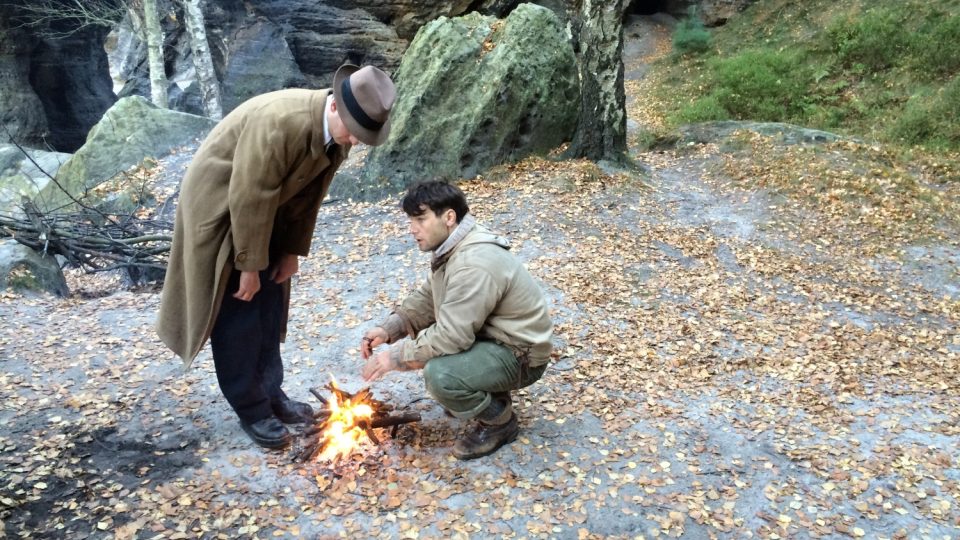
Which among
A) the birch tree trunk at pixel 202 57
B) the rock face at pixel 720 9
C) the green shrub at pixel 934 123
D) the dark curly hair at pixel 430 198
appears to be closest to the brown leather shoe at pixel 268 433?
the dark curly hair at pixel 430 198

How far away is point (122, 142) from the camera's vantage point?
42.0 ft

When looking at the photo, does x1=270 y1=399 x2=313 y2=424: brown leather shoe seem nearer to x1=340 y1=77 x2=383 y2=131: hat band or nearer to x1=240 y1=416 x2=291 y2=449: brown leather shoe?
x1=240 y1=416 x2=291 y2=449: brown leather shoe

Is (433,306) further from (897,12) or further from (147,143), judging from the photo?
(897,12)

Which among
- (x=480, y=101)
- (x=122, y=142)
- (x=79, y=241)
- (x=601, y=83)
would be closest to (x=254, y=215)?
(x=79, y=241)

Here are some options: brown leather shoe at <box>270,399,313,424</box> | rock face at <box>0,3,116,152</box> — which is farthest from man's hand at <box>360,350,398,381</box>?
rock face at <box>0,3,116,152</box>

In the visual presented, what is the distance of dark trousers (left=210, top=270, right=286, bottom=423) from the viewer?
3.77 meters

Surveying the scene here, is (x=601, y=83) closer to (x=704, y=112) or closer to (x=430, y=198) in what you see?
(x=704, y=112)

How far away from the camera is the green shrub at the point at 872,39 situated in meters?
14.6

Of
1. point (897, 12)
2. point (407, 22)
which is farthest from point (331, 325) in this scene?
point (897, 12)

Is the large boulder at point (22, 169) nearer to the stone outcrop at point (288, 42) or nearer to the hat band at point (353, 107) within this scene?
the stone outcrop at point (288, 42)

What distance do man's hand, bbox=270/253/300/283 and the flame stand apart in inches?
29.5

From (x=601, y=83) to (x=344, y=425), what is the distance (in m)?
7.55

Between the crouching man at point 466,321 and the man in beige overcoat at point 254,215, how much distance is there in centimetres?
55

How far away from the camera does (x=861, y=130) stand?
13148 mm
